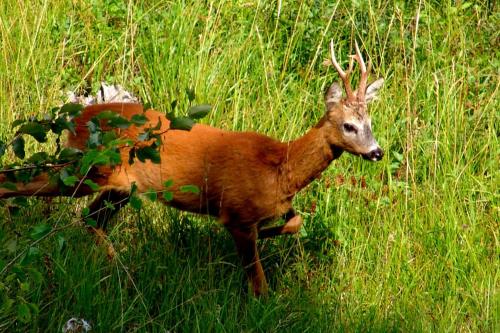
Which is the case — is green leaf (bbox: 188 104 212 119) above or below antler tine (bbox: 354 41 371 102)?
above

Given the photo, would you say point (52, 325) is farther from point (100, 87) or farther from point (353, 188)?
point (100, 87)

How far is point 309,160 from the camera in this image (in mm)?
5371

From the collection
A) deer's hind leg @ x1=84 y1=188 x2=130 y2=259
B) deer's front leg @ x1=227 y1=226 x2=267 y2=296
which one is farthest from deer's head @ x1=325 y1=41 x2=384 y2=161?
deer's hind leg @ x1=84 y1=188 x2=130 y2=259

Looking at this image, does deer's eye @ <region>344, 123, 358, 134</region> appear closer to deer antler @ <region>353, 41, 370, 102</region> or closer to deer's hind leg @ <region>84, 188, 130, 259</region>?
deer antler @ <region>353, 41, 370, 102</region>

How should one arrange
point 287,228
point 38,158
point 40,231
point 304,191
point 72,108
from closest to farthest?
point 40,231 → point 72,108 → point 38,158 → point 287,228 → point 304,191

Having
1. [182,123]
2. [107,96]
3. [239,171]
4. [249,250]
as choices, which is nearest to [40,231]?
[182,123]

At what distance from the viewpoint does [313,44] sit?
650 centimetres

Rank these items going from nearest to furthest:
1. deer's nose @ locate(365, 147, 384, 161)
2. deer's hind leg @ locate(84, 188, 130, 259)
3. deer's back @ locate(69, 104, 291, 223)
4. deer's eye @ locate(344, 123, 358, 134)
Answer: deer's nose @ locate(365, 147, 384, 161), deer's eye @ locate(344, 123, 358, 134), deer's back @ locate(69, 104, 291, 223), deer's hind leg @ locate(84, 188, 130, 259)

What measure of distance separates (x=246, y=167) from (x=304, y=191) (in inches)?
20.1

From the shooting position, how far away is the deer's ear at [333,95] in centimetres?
535

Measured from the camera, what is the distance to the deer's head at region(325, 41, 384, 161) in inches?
204

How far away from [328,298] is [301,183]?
0.75 metres

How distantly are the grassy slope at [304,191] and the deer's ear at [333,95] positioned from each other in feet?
1.55

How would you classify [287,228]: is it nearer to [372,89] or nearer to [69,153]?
[372,89]
